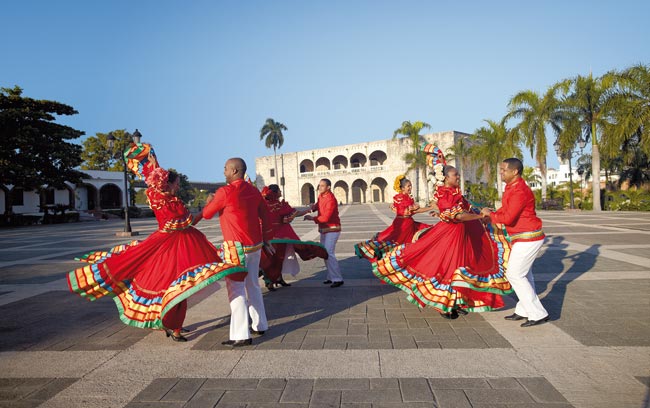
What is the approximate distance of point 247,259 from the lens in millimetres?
4277

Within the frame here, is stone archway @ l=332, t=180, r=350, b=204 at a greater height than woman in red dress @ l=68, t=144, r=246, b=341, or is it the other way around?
stone archway @ l=332, t=180, r=350, b=204

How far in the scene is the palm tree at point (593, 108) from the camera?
2342 centimetres

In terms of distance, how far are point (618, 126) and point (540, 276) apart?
17.7 meters

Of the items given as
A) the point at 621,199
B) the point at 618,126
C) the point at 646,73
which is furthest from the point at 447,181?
the point at 621,199

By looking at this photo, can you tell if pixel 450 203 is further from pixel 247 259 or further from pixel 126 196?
pixel 126 196

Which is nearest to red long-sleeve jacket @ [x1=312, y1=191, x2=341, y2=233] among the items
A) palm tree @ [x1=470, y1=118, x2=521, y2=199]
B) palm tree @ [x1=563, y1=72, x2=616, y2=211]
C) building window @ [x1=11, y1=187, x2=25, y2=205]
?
palm tree @ [x1=563, y1=72, x2=616, y2=211]

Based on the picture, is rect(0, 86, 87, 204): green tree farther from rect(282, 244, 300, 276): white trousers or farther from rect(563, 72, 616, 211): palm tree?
rect(563, 72, 616, 211): palm tree

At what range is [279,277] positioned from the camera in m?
6.68

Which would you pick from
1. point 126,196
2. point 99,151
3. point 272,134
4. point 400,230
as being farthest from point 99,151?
point 400,230

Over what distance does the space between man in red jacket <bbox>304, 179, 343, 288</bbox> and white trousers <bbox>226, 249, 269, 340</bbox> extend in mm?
2219

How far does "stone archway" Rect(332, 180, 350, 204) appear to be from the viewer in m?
58.7

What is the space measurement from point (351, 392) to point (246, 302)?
5.45ft

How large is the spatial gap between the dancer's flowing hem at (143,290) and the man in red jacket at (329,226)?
9.18 feet

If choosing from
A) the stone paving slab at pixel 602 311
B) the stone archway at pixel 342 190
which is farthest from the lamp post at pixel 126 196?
the stone archway at pixel 342 190
